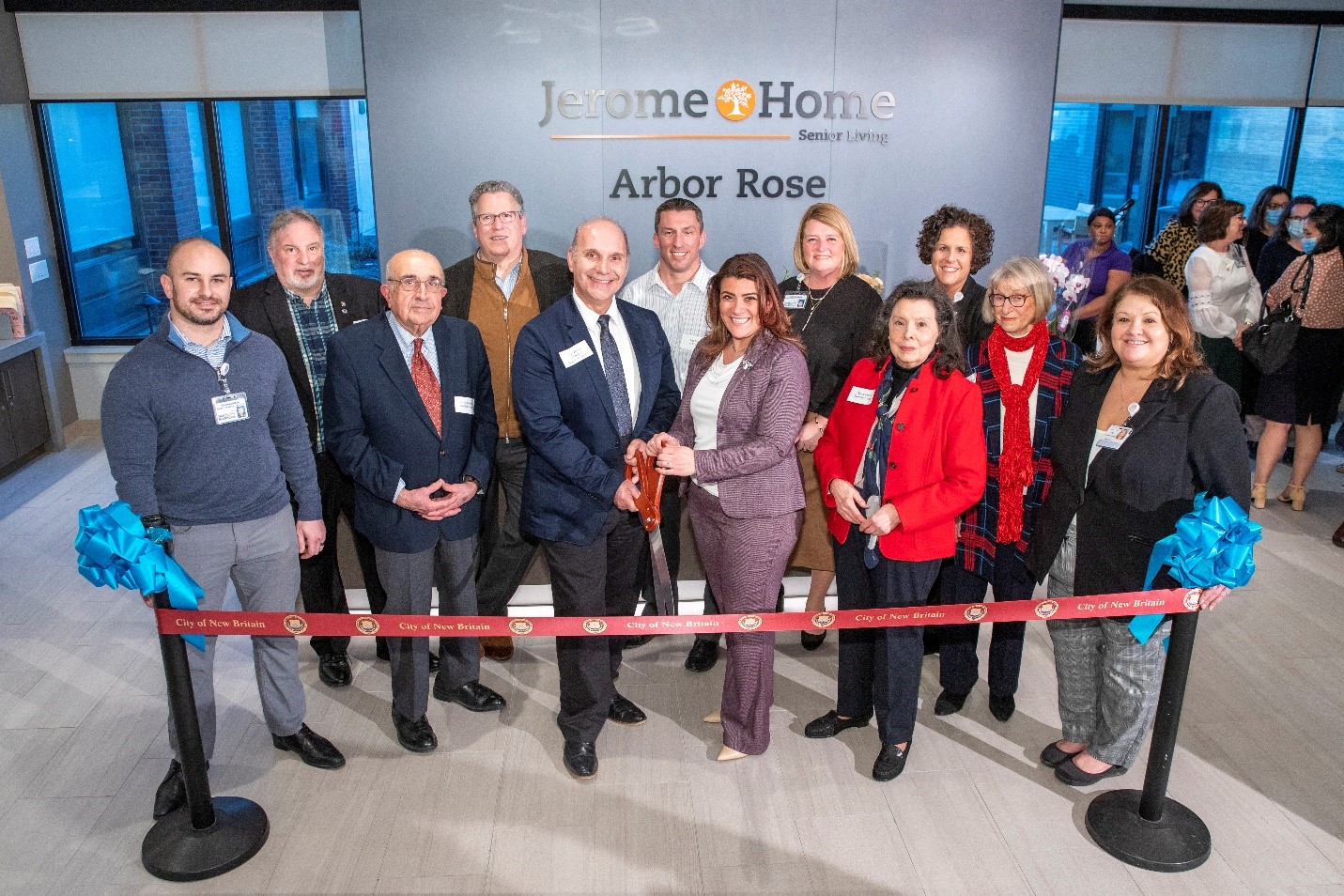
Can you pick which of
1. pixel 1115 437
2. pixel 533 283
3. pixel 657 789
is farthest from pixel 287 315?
pixel 1115 437

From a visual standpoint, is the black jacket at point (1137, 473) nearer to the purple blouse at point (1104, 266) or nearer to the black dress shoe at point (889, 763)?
the black dress shoe at point (889, 763)

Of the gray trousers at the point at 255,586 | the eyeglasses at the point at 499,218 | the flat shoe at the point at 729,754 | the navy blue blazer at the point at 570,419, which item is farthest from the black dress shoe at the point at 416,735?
the eyeglasses at the point at 499,218

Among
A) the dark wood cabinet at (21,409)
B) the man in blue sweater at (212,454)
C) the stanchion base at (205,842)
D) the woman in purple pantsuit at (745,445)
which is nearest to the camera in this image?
the man in blue sweater at (212,454)

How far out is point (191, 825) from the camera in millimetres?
3145

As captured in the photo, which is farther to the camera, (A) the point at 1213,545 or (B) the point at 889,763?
(B) the point at 889,763

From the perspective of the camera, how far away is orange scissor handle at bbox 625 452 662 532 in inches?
128

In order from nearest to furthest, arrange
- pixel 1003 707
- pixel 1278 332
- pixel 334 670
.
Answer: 1. pixel 1003 707
2. pixel 334 670
3. pixel 1278 332

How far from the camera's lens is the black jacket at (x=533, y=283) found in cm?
393

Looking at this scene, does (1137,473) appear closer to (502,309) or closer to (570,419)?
(570,419)

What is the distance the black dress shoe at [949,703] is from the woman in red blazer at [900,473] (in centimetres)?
44

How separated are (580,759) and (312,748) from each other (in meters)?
0.92

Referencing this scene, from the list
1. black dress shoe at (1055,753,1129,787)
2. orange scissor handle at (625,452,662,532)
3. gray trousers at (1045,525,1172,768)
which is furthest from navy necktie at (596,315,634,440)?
black dress shoe at (1055,753,1129,787)

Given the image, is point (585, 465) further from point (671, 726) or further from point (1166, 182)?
point (1166, 182)

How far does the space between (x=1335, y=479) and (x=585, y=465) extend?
5425 mm
